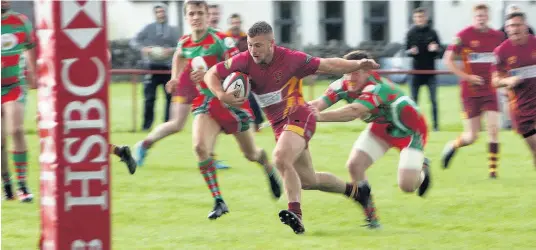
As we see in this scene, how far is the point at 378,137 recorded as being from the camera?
10.0 meters

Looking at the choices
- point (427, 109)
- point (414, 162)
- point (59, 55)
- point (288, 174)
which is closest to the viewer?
point (59, 55)

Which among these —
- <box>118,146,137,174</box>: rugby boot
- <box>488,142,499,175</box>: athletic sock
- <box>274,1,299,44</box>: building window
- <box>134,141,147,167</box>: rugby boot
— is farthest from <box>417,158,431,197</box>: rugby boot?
<box>274,1,299,44</box>: building window

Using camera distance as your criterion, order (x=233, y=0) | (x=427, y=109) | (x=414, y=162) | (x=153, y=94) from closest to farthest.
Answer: (x=414, y=162), (x=153, y=94), (x=427, y=109), (x=233, y=0)

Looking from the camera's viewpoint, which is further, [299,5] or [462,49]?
[299,5]

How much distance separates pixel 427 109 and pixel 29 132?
28.4 ft

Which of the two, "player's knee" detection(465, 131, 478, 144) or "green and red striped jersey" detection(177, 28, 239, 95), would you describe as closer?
"green and red striped jersey" detection(177, 28, 239, 95)

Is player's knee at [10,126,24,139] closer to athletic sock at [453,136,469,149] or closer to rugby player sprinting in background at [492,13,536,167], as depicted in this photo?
rugby player sprinting in background at [492,13,536,167]

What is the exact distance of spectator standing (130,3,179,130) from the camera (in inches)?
706

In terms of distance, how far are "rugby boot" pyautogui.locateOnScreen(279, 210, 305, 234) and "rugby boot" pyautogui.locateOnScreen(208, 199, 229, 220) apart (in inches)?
44.4

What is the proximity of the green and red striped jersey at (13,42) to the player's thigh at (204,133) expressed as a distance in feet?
5.17

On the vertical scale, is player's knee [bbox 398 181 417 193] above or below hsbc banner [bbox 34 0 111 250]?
below

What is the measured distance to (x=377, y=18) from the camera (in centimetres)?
3569

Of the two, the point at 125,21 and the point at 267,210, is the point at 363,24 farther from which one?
the point at 267,210

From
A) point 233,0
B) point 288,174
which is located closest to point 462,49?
point 288,174
